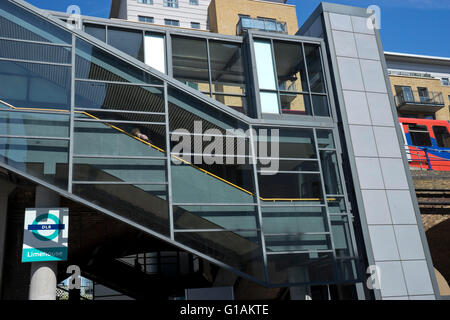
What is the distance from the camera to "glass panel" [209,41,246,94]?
1477 cm

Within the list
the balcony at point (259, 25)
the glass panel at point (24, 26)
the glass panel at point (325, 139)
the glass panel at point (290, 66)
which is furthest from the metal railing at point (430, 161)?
the balcony at point (259, 25)

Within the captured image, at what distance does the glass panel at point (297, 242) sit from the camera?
11695mm

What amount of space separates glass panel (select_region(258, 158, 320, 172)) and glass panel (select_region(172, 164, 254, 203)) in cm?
56

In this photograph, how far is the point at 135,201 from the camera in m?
10.8

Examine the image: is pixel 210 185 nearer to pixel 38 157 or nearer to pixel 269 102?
pixel 269 102

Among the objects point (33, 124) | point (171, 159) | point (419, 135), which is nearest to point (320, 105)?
point (171, 159)

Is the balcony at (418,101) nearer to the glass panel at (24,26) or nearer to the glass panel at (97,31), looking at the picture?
the glass panel at (97,31)

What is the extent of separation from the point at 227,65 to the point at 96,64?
4.93 meters

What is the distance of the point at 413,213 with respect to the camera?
13.4 meters

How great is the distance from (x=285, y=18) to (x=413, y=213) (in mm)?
31574

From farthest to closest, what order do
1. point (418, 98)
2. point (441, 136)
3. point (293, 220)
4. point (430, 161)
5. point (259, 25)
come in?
1. point (418, 98)
2. point (259, 25)
3. point (441, 136)
4. point (430, 161)
5. point (293, 220)

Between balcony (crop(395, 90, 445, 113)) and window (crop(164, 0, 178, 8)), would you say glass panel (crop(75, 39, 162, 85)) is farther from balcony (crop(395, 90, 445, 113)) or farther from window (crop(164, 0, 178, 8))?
balcony (crop(395, 90, 445, 113))
